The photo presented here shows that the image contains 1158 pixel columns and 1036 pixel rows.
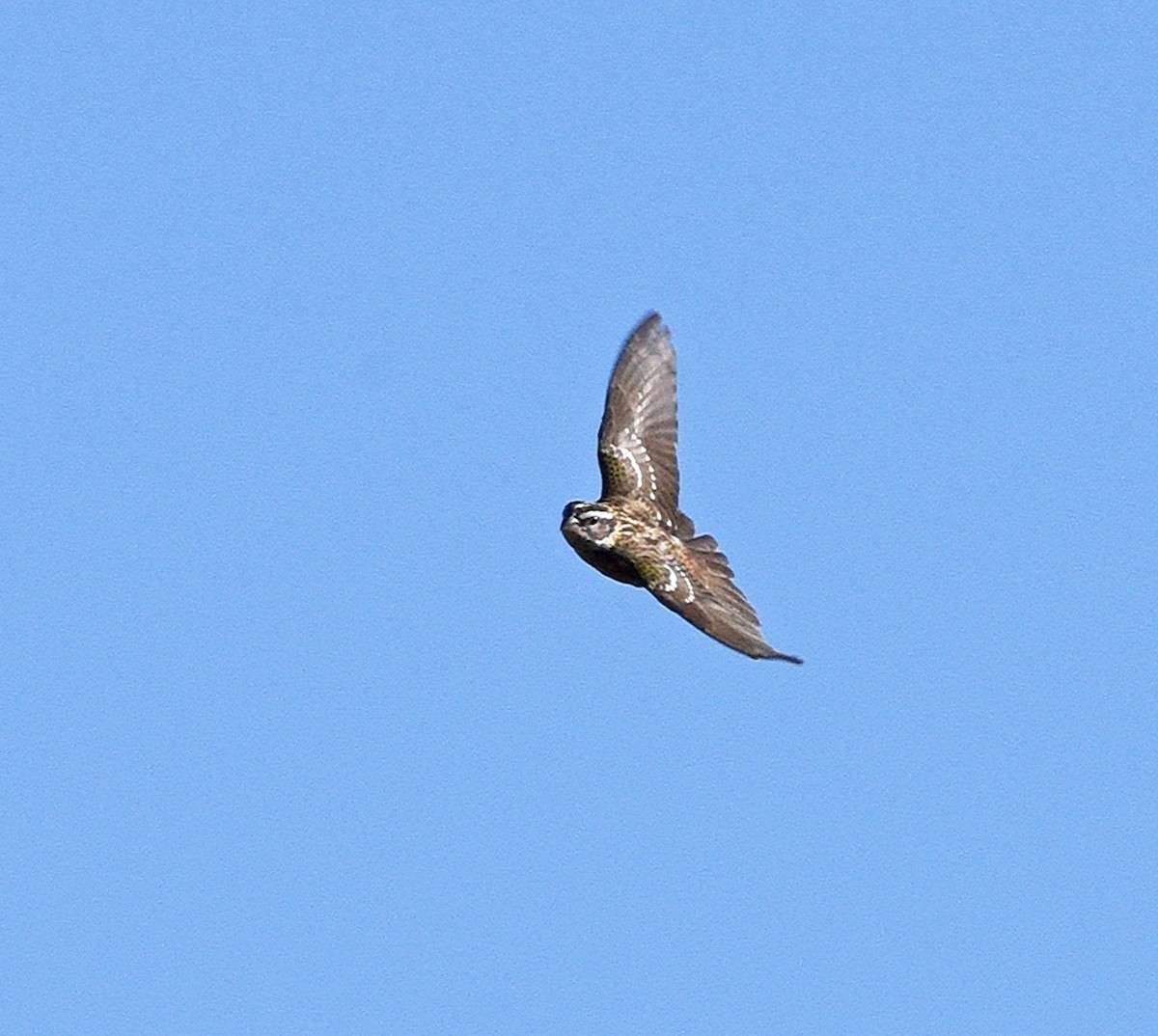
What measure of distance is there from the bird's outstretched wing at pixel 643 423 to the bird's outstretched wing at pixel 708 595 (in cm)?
138

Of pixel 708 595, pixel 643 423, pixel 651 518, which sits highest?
pixel 643 423

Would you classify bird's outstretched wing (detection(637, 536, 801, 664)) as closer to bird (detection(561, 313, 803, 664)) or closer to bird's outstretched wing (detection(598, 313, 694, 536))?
bird (detection(561, 313, 803, 664))

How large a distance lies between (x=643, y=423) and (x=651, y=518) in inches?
65.0

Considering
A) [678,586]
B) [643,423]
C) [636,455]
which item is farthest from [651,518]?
[678,586]

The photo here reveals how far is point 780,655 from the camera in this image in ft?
85.8

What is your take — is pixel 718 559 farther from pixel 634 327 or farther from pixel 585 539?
pixel 634 327

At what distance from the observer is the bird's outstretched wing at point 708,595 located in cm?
2759

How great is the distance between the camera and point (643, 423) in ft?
107

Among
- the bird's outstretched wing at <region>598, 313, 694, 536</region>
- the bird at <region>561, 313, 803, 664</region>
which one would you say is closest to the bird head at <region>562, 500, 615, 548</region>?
the bird at <region>561, 313, 803, 664</region>

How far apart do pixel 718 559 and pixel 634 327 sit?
12.4ft

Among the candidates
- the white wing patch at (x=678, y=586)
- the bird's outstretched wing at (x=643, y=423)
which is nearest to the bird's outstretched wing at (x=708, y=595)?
the white wing patch at (x=678, y=586)

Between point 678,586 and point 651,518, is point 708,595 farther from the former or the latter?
point 651,518

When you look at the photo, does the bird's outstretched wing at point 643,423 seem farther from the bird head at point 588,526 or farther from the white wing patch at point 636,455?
the bird head at point 588,526

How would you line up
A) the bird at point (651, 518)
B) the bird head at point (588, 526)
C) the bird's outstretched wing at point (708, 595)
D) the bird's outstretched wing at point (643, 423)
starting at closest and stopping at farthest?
the bird's outstretched wing at point (708, 595) → the bird at point (651, 518) → the bird head at point (588, 526) → the bird's outstretched wing at point (643, 423)
